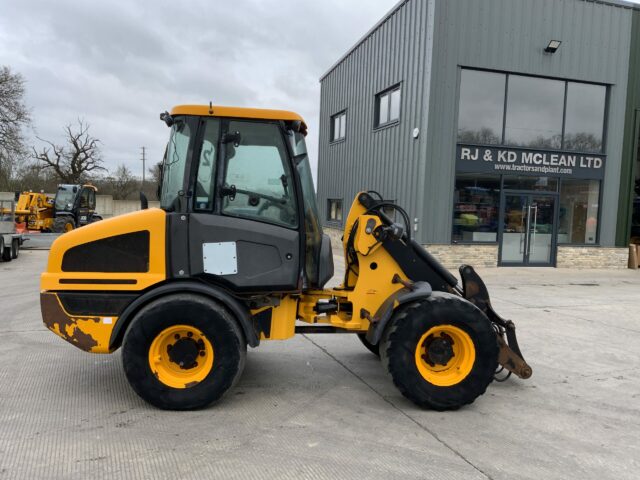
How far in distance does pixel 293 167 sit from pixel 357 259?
111 centimetres

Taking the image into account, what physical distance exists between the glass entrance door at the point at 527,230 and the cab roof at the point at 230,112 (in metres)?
11.3

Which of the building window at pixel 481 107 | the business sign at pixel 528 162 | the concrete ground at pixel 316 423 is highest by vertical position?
the building window at pixel 481 107

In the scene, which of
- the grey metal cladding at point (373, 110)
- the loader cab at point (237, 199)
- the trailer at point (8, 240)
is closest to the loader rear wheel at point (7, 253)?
the trailer at point (8, 240)

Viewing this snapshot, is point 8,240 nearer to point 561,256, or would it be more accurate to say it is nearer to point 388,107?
point 388,107

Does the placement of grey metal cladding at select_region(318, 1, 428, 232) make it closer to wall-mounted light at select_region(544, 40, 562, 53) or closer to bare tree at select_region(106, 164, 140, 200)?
wall-mounted light at select_region(544, 40, 562, 53)

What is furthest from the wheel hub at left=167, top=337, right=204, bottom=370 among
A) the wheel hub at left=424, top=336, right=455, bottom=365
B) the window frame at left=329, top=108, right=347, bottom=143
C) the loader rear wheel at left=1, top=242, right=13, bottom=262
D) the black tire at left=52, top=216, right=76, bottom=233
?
the black tire at left=52, top=216, right=76, bottom=233

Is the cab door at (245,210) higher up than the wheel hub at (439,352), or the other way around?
the cab door at (245,210)

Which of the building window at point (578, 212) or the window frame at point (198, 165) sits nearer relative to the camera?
the window frame at point (198, 165)

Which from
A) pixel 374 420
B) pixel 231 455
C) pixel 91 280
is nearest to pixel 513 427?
pixel 374 420

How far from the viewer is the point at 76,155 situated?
1779 inches

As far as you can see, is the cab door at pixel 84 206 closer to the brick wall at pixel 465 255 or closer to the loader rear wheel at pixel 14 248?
the loader rear wheel at pixel 14 248

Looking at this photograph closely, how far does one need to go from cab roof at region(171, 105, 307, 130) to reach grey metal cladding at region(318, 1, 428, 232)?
9829 mm

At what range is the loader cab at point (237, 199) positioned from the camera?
161 inches

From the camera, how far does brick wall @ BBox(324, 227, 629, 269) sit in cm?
1364
